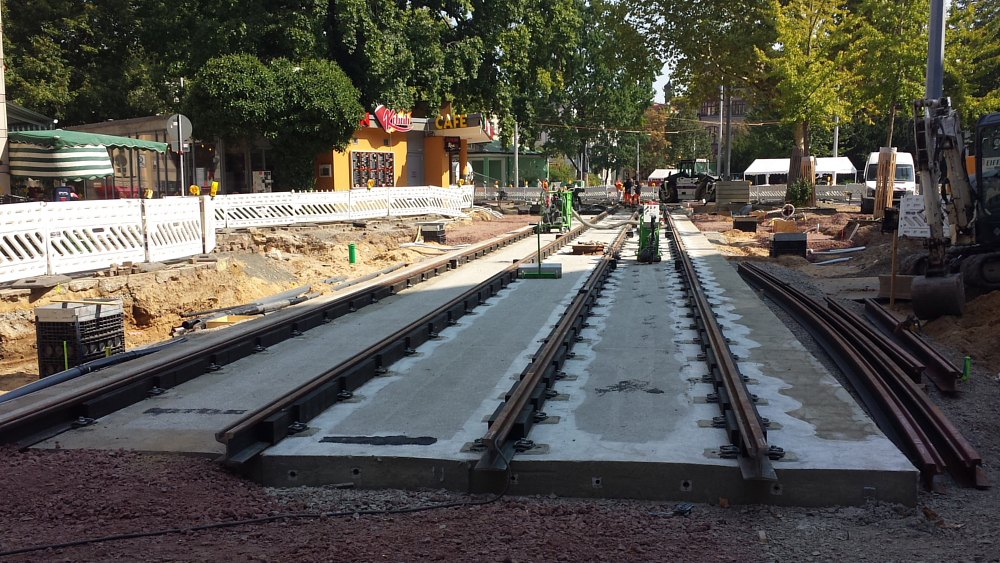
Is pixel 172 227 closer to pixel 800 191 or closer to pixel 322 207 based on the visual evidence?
pixel 322 207

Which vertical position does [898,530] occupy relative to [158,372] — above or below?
below

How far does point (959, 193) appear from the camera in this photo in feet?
38.7

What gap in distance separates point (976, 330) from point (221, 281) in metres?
12.0

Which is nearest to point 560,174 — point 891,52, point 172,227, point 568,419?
point 891,52

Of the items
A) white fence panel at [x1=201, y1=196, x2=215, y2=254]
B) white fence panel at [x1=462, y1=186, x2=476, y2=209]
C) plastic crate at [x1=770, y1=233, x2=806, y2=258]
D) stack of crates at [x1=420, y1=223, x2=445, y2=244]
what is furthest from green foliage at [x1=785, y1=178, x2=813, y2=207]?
white fence panel at [x1=201, y1=196, x2=215, y2=254]

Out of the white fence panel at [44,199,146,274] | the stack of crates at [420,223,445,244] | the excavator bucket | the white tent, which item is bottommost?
the excavator bucket

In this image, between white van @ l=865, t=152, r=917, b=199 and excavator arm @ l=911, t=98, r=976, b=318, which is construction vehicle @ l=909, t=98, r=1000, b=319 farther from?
white van @ l=865, t=152, r=917, b=199

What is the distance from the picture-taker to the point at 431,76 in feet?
104

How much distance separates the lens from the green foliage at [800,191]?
36.8m

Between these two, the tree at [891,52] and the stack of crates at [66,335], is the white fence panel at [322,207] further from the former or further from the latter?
the tree at [891,52]

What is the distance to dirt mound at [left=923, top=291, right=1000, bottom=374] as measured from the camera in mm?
9117

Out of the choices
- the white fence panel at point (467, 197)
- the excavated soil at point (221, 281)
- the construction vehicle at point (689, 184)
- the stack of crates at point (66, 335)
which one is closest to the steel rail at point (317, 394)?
the stack of crates at point (66, 335)

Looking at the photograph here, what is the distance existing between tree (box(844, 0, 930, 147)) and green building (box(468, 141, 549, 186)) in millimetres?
32605

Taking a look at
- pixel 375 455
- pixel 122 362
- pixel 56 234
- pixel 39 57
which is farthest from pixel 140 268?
pixel 39 57
